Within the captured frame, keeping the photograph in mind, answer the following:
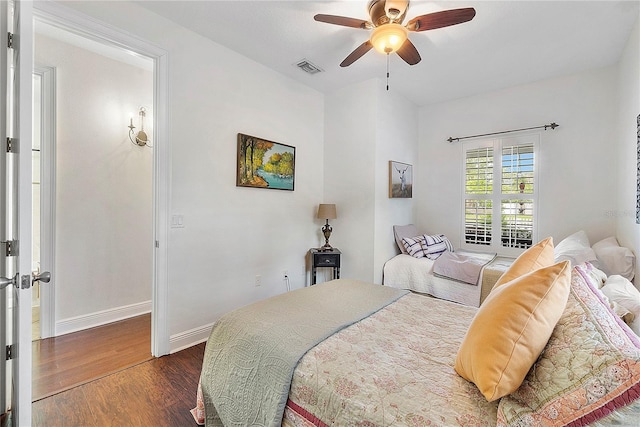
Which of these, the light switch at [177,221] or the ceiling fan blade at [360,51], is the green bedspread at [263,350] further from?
the ceiling fan blade at [360,51]

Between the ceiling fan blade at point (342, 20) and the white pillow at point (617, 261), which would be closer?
the ceiling fan blade at point (342, 20)

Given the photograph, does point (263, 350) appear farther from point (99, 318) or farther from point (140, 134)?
point (140, 134)

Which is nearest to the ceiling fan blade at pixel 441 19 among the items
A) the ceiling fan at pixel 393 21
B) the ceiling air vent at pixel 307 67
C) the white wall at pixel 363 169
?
the ceiling fan at pixel 393 21

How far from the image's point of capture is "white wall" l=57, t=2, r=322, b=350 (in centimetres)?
239

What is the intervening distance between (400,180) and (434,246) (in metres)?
0.94

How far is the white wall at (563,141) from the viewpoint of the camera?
10.1 feet

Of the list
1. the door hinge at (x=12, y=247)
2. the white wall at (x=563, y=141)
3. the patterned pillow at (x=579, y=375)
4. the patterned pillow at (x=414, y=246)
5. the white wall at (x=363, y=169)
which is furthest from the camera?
the patterned pillow at (x=414, y=246)

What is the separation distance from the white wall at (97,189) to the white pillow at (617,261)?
442cm

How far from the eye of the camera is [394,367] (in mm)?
1160

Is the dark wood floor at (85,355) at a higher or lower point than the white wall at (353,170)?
lower

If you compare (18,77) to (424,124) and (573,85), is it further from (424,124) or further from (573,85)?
(573,85)

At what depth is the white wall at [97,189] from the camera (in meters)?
2.70

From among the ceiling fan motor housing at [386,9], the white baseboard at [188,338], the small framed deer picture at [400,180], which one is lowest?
the white baseboard at [188,338]

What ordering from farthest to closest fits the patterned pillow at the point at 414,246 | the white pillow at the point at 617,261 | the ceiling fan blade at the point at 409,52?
the patterned pillow at the point at 414,246, the white pillow at the point at 617,261, the ceiling fan blade at the point at 409,52
